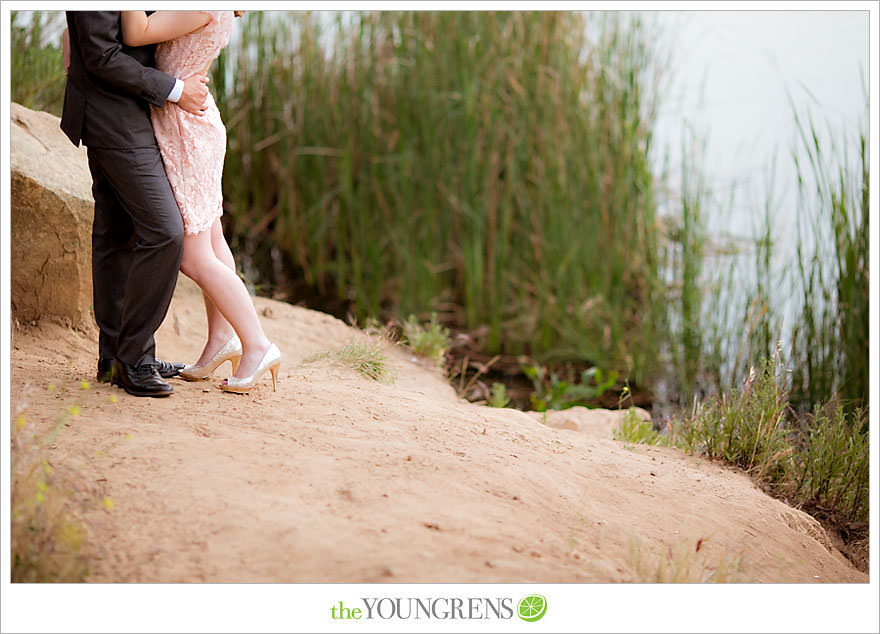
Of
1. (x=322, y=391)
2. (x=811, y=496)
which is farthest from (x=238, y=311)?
Answer: (x=811, y=496)

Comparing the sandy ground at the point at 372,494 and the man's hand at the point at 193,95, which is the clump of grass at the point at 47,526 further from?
the man's hand at the point at 193,95

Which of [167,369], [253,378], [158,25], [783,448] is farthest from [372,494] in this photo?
[783,448]

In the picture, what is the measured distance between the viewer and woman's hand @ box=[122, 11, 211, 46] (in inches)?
84.6

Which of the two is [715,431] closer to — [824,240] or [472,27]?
[824,240]

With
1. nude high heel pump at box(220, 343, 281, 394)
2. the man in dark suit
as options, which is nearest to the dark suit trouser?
the man in dark suit

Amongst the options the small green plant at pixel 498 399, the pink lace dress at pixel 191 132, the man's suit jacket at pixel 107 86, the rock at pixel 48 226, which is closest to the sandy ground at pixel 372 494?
the rock at pixel 48 226

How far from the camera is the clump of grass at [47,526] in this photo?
5.39 ft

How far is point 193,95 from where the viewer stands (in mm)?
2242

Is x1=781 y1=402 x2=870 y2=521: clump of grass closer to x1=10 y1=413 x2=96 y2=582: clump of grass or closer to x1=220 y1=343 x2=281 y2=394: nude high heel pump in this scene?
x1=220 y1=343 x2=281 y2=394: nude high heel pump

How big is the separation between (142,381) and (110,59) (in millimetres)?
782

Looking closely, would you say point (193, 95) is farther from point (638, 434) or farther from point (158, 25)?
point (638, 434)

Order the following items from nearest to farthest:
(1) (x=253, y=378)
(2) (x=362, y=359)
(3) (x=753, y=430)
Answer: (1) (x=253, y=378) → (3) (x=753, y=430) → (2) (x=362, y=359)

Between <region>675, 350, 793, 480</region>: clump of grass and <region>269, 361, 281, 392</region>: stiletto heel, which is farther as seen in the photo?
<region>675, 350, 793, 480</region>: clump of grass

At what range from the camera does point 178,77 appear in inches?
89.2
